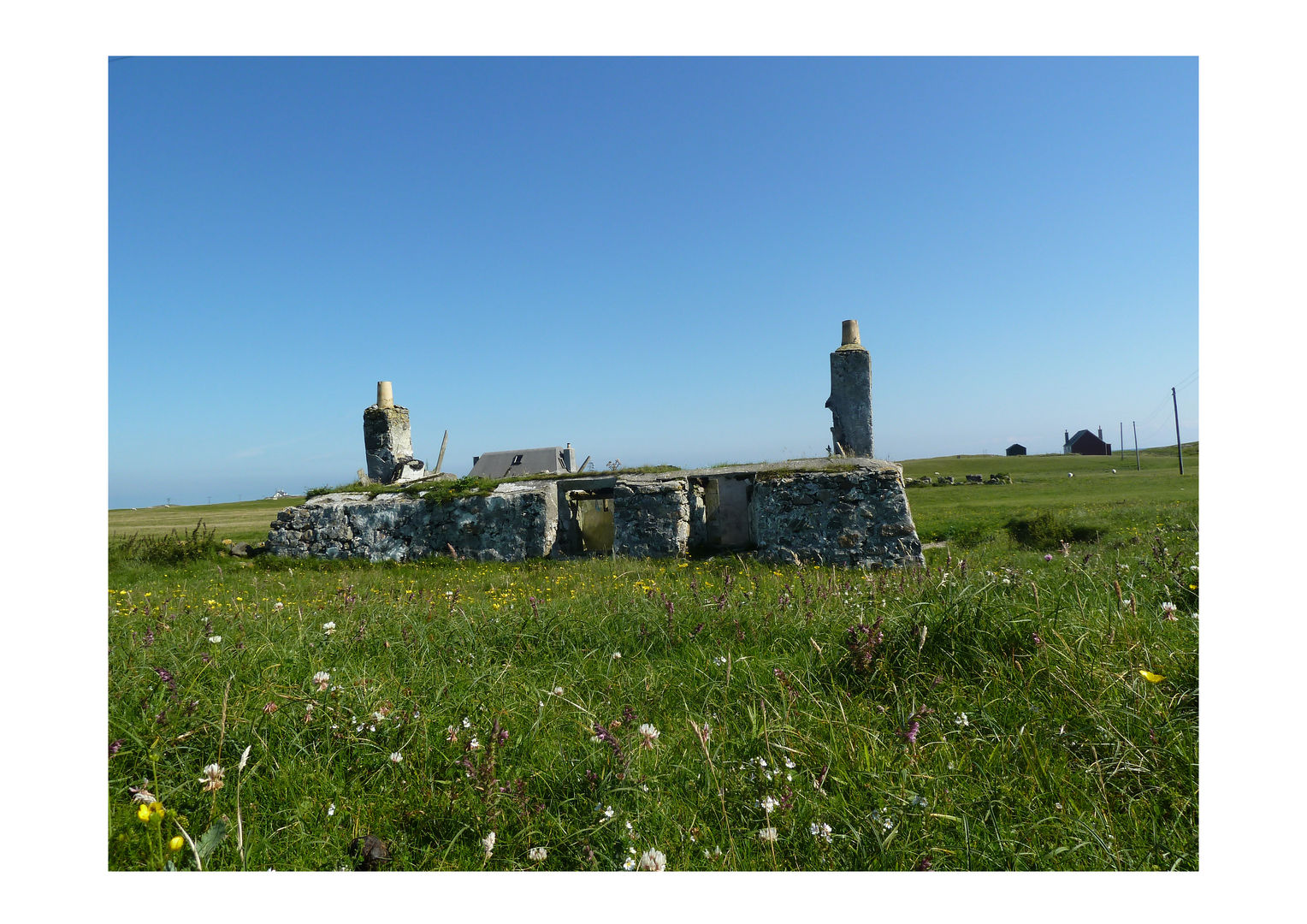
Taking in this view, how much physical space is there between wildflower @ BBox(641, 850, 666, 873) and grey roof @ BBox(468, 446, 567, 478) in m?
25.7

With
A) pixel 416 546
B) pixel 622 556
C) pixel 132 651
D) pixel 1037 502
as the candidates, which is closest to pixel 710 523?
pixel 622 556

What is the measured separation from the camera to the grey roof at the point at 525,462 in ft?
91.6

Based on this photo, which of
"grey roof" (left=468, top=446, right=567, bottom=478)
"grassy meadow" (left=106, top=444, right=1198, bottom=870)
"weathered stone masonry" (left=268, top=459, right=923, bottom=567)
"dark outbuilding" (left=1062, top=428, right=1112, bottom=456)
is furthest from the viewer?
"dark outbuilding" (left=1062, top=428, right=1112, bottom=456)

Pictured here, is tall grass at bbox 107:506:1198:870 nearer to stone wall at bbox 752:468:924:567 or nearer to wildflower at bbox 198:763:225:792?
wildflower at bbox 198:763:225:792

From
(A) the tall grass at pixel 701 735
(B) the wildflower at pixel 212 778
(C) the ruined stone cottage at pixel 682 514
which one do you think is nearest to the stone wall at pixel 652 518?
(C) the ruined stone cottage at pixel 682 514

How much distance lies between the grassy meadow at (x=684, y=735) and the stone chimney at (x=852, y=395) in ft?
29.6

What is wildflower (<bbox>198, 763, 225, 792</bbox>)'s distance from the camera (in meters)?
2.07

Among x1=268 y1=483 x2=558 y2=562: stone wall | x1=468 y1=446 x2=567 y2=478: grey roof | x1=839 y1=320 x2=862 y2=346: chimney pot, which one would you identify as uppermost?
x1=839 y1=320 x2=862 y2=346: chimney pot

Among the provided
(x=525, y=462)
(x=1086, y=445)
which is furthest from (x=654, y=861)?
(x=1086, y=445)

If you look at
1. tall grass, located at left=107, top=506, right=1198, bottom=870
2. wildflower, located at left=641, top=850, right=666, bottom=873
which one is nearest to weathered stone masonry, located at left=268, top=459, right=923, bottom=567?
tall grass, located at left=107, top=506, right=1198, bottom=870

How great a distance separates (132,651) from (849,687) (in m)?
3.81

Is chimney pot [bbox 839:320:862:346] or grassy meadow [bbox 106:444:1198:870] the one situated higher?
chimney pot [bbox 839:320:862:346]

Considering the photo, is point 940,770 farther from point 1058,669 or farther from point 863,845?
point 1058,669

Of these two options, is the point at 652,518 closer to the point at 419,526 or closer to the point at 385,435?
the point at 419,526
